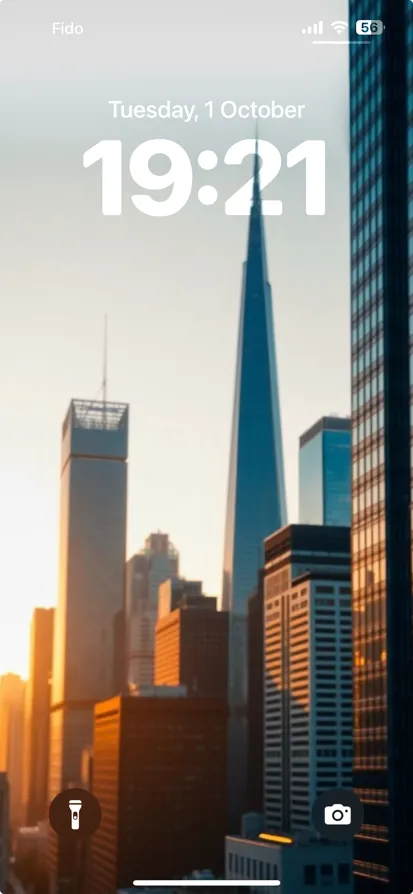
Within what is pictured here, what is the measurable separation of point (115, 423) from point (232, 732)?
21306 millimetres

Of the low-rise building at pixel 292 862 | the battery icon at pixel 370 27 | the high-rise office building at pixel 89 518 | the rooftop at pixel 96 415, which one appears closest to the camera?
the low-rise building at pixel 292 862

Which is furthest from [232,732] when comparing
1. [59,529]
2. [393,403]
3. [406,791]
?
[59,529]

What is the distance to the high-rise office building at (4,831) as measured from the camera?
791 cm

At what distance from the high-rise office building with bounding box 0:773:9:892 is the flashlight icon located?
5.17ft

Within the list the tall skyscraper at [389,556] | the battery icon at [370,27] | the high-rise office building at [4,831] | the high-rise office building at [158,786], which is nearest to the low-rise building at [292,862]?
the high-rise office building at [158,786]

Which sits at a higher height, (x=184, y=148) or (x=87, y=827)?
(x=184, y=148)

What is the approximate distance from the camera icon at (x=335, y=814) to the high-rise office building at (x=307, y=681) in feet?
0.33

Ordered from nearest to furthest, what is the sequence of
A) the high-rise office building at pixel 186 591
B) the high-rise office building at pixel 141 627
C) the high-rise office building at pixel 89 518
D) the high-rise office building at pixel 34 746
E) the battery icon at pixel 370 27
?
the battery icon at pixel 370 27
the high-rise office building at pixel 89 518
the high-rise office building at pixel 34 746
the high-rise office building at pixel 186 591
the high-rise office building at pixel 141 627

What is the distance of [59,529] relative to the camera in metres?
7.15

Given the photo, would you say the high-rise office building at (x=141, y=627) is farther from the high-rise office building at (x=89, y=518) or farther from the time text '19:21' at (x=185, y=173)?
the time text '19:21' at (x=185, y=173)

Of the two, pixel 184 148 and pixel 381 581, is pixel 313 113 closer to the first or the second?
pixel 184 148

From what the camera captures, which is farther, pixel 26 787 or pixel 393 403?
pixel 393 403

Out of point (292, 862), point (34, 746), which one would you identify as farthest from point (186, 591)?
point (292, 862)

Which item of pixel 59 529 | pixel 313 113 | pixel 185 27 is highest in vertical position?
pixel 185 27
